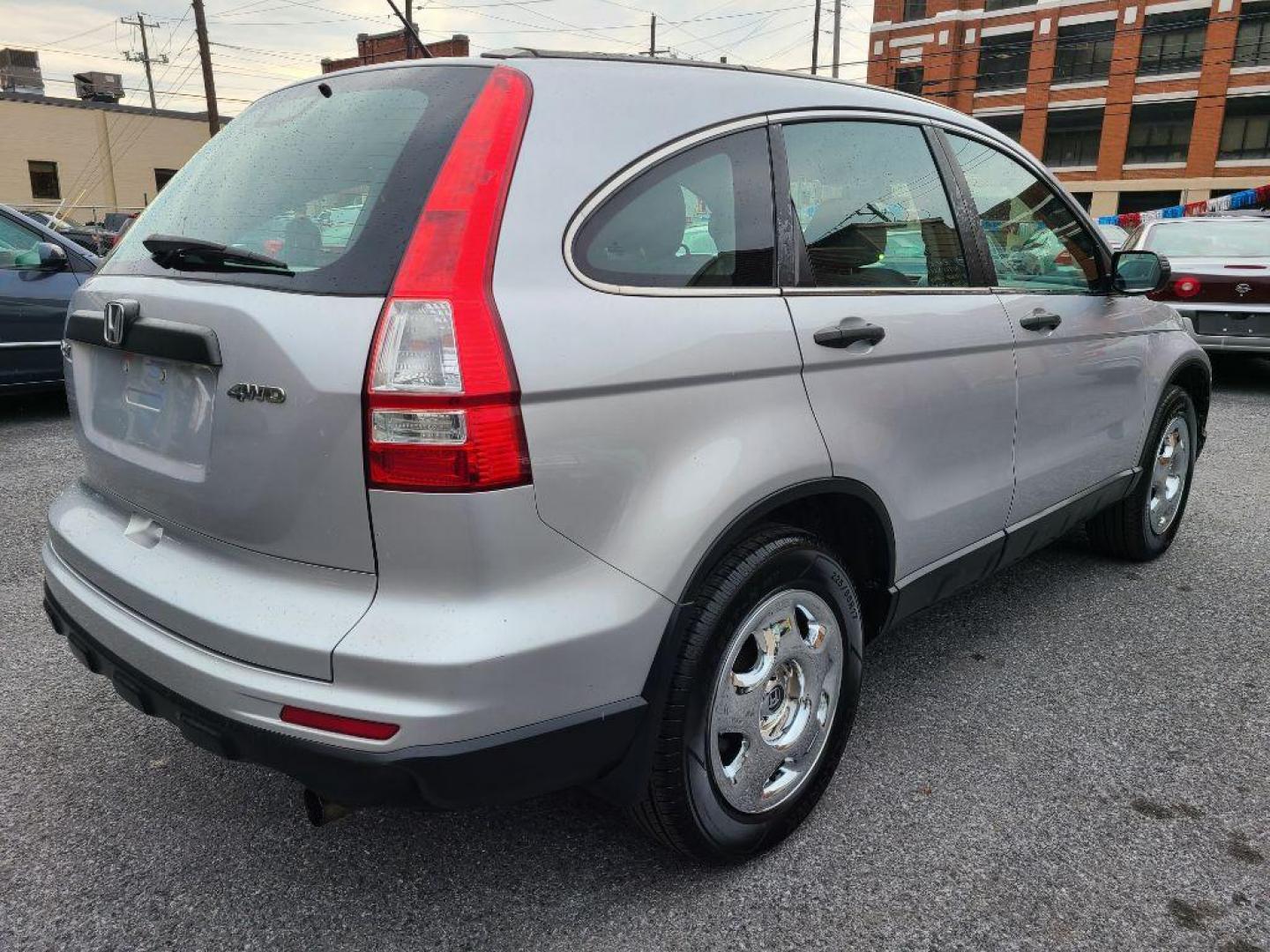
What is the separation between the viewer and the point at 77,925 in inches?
80.4

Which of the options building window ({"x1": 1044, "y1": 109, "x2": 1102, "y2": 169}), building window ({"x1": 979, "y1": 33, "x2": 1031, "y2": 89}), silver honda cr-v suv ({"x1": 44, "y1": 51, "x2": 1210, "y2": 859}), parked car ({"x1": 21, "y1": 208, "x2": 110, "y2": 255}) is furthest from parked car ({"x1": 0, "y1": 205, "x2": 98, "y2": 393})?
building window ({"x1": 979, "y1": 33, "x2": 1031, "y2": 89})

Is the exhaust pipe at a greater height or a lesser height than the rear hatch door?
lesser

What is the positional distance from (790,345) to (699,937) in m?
1.30

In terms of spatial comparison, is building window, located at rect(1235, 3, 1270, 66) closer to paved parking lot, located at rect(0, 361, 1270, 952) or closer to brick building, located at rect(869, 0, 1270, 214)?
brick building, located at rect(869, 0, 1270, 214)

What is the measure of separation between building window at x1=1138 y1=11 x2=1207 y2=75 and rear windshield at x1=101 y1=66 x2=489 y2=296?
4665 cm

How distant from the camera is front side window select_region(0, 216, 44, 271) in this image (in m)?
6.71

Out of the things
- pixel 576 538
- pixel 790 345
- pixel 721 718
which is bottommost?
pixel 721 718

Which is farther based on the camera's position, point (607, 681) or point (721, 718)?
point (721, 718)

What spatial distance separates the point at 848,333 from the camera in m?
2.29

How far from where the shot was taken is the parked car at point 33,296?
670 cm

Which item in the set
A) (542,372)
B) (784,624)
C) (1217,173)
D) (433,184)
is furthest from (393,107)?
(1217,173)

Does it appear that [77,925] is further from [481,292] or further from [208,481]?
[481,292]

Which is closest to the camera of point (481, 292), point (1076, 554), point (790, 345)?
point (481, 292)

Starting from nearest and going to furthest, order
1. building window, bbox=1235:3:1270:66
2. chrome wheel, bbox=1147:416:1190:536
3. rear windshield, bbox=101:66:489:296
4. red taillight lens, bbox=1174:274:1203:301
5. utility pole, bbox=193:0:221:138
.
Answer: rear windshield, bbox=101:66:489:296 < chrome wheel, bbox=1147:416:1190:536 < red taillight lens, bbox=1174:274:1203:301 < utility pole, bbox=193:0:221:138 < building window, bbox=1235:3:1270:66
